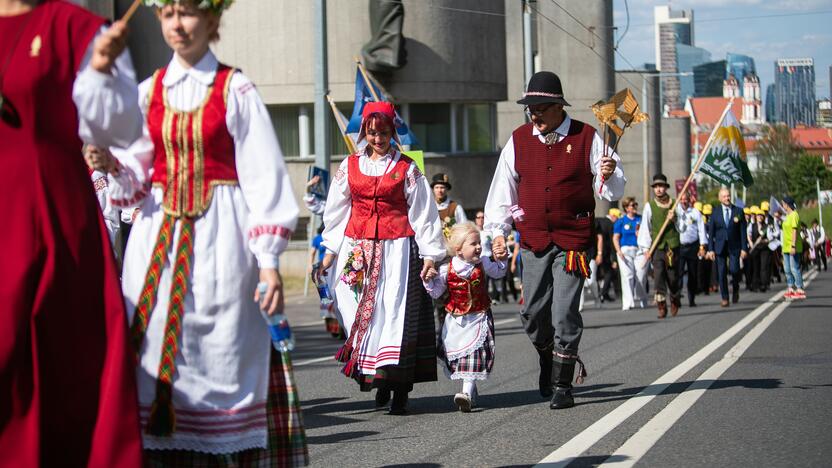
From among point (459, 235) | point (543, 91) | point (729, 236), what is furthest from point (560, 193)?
point (729, 236)

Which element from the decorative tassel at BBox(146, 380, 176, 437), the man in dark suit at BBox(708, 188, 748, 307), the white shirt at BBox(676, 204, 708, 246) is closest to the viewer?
the decorative tassel at BBox(146, 380, 176, 437)

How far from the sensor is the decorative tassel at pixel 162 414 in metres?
4.49

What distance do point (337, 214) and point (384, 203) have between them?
399mm

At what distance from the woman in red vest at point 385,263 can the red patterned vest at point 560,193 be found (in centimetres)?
67

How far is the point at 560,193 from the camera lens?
865 centimetres

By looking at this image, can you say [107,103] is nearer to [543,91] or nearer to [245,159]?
[245,159]

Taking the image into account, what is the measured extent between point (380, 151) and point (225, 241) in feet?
13.1

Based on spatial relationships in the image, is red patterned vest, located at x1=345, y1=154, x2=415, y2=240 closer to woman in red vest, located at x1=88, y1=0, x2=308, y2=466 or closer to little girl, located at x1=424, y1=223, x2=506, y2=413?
little girl, located at x1=424, y1=223, x2=506, y2=413

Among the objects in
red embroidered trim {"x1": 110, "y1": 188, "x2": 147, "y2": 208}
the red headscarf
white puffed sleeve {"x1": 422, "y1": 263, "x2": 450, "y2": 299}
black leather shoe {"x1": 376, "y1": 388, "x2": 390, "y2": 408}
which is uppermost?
the red headscarf

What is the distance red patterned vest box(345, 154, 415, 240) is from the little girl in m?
0.42

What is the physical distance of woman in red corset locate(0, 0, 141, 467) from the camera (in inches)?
151

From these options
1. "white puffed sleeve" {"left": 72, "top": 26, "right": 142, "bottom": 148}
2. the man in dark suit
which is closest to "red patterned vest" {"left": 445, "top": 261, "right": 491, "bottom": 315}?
"white puffed sleeve" {"left": 72, "top": 26, "right": 142, "bottom": 148}

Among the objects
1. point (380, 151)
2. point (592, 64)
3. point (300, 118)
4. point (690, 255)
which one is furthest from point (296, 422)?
point (592, 64)

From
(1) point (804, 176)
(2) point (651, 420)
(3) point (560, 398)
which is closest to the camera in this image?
(2) point (651, 420)
